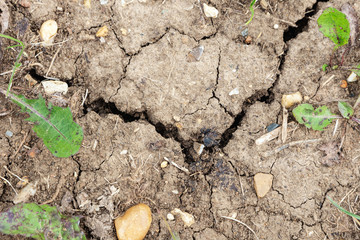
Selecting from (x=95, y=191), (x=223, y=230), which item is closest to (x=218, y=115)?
(x=223, y=230)

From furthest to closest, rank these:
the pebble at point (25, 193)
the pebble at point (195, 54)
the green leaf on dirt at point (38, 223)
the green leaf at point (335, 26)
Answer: the pebble at point (195, 54) → the green leaf at point (335, 26) → the pebble at point (25, 193) → the green leaf on dirt at point (38, 223)

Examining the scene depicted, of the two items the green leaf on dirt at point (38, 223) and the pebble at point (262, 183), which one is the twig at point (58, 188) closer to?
the green leaf on dirt at point (38, 223)

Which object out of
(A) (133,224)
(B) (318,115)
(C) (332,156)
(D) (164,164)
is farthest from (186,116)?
(C) (332,156)

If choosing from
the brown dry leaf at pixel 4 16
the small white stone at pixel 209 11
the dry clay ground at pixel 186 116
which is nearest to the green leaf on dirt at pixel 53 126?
the dry clay ground at pixel 186 116

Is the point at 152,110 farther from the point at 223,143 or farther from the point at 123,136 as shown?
the point at 223,143

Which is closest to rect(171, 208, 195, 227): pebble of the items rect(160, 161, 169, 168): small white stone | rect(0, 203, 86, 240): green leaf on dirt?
rect(160, 161, 169, 168): small white stone

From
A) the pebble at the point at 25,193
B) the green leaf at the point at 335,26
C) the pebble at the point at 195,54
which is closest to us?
the pebble at the point at 25,193

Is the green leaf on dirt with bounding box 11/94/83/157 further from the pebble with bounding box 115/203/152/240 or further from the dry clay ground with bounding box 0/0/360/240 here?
the pebble with bounding box 115/203/152/240
